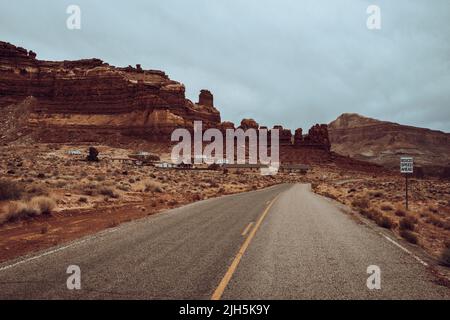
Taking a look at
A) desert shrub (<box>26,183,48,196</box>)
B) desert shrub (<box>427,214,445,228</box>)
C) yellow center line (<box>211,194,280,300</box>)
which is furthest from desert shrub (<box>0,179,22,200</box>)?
desert shrub (<box>427,214,445,228</box>)

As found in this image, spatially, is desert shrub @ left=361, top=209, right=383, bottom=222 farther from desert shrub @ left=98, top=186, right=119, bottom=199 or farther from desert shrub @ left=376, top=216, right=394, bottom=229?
desert shrub @ left=98, top=186, right=119, bottom=199

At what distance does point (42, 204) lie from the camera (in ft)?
47.9

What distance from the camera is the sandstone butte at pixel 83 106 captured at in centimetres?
10706

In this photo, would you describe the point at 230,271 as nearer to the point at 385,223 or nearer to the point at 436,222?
the point at 385,223

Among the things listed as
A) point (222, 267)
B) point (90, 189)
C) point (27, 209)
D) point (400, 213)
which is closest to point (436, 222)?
point (400, 213)

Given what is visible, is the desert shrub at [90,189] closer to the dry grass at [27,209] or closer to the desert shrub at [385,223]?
the dry grass at [27,209]

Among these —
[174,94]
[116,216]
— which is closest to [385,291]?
[116,216]

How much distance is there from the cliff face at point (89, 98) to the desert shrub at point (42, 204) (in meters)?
96.7

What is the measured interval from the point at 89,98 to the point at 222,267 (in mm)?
123685

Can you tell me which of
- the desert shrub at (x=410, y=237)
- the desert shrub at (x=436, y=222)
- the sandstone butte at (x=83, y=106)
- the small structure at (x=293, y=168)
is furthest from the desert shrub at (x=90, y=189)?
the sandstone butte at (x=83, y=106)

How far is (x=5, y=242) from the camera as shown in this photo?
9.62m

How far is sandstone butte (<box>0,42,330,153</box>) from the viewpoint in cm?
10706

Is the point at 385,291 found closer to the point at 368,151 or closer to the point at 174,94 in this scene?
the point at 174,94
